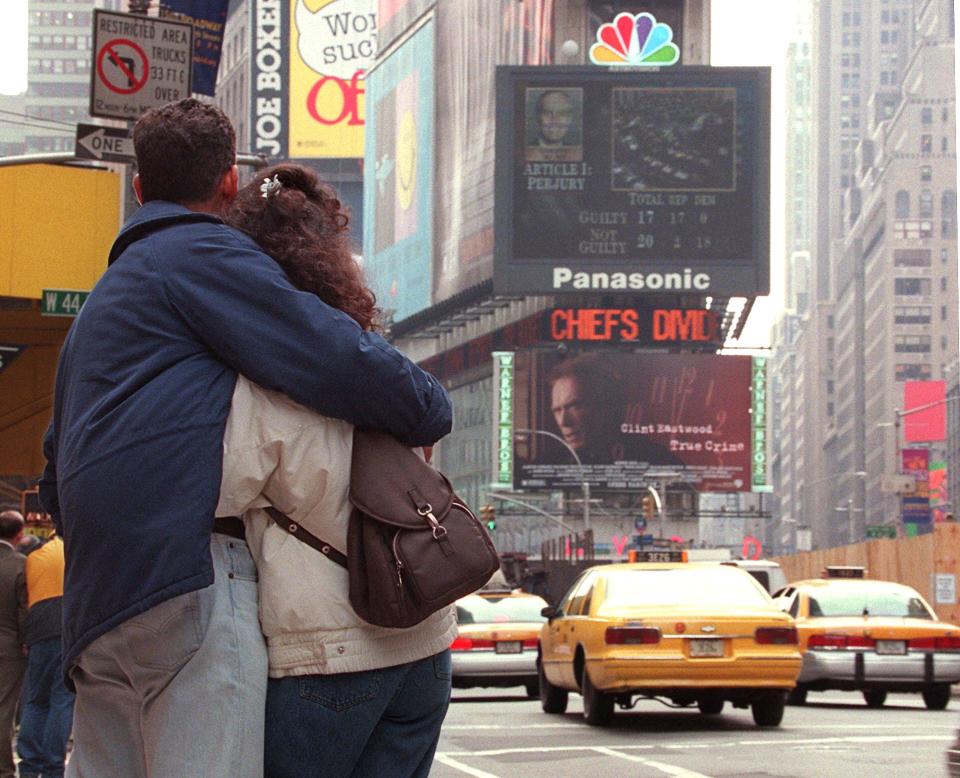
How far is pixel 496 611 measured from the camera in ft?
81.9

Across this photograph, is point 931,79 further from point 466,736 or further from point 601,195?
point 466,736

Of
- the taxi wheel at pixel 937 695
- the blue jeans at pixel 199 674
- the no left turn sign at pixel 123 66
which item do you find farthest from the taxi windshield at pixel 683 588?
the blue jeans at pixel 199 674

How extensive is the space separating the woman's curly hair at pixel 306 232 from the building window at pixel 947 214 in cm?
17479

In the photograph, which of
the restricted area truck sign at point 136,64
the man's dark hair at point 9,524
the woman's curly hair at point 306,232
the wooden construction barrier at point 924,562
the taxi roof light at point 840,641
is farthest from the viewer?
the wooden construction barrier at point 924,562

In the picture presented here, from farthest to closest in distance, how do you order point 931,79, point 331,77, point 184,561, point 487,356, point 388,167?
point 931,79 < point 331,77 < point 388,167 < point 487,356 < point 184,561

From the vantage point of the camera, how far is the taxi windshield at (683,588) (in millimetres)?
16984

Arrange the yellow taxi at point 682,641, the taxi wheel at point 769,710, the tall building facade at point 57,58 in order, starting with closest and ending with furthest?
the yellow taxi at point 682,641 → the taxi wheel at point 769,710 → the tall building facade at point 57,58

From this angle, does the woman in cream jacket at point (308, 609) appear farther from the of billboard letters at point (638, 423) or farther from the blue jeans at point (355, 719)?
the of billboard letters at point (638, 423)

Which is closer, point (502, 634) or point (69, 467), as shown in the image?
point (69, 467)

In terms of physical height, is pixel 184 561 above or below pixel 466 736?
above

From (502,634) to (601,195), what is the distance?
64601 mm

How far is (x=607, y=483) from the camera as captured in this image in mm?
→ 89875

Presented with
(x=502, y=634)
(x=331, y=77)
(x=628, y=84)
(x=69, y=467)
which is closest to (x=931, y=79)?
(x=331, y=77)

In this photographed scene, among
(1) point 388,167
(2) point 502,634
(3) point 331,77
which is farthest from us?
(3) point 331,77
